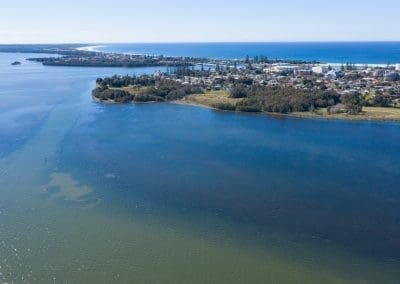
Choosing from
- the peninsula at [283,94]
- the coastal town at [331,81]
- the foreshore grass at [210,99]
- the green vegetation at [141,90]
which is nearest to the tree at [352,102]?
the peninsula at [283,94]

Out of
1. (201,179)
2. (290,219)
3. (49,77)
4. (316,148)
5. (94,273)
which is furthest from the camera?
(49,77)

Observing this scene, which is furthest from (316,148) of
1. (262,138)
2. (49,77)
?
(49,77)

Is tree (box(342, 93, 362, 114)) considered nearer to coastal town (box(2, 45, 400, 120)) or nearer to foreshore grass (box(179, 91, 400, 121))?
coastal town (box(2, 45, 400, 120))

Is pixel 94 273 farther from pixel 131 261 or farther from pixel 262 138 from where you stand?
pixel 262 138

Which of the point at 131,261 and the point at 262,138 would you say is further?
the point at 262,138

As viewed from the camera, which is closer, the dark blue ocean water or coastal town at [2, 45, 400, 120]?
coastal town at [2, 45, 400, 120]

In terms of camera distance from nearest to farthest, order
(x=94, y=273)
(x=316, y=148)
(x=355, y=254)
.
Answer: (x=94, y=273) → (x=355, y=254) → (x=316, y=148)

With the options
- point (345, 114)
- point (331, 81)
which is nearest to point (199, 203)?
point (345, 114)

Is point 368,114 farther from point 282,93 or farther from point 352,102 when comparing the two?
point 282,93

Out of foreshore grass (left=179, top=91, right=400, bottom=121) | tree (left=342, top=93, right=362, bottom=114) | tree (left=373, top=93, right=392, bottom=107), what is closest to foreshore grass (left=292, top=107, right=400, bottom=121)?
foreshore grass (left=179, top=91, right=400, bottom=121)
